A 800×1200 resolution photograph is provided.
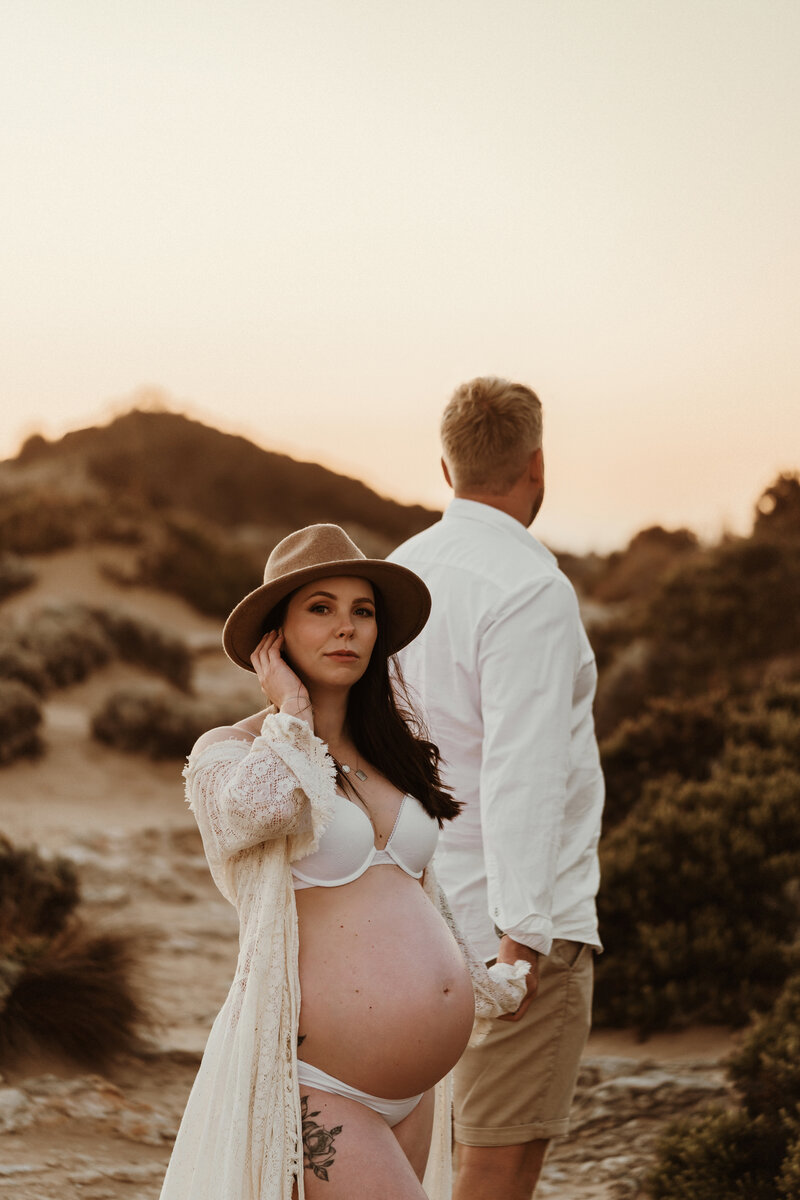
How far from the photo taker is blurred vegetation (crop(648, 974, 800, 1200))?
445cm

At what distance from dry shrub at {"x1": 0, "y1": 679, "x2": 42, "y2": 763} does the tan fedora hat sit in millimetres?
11304

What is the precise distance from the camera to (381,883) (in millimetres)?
2393

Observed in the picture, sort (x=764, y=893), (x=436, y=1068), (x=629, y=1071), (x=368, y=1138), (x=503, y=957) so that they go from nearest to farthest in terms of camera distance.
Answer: (x=368, y=1138), (x=436, y=1068), (x=503, y=957), (x=629, y=1071), (x=764, y=893)

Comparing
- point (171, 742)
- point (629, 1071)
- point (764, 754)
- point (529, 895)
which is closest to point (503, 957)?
point (529, 895)

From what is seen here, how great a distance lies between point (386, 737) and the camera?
8.64ft

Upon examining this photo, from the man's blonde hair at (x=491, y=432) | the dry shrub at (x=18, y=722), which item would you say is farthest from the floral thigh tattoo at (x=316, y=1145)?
the dry shrub at (x=18, y=722)

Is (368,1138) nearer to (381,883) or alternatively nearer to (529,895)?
(381,883)

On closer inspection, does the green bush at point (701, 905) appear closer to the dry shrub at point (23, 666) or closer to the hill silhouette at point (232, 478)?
the dry shrub at point (23, 666)

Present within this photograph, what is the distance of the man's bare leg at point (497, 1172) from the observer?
3.02 metres

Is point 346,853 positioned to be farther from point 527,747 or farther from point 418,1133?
point 527,747

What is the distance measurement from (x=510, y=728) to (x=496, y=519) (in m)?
0.60

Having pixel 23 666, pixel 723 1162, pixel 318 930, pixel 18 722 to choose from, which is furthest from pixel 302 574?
pixel 23 666

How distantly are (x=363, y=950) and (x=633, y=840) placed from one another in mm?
5152

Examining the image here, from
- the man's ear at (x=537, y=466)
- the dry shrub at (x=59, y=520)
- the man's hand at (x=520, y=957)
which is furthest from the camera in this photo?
the dry shrub at (x=59, y=520)
